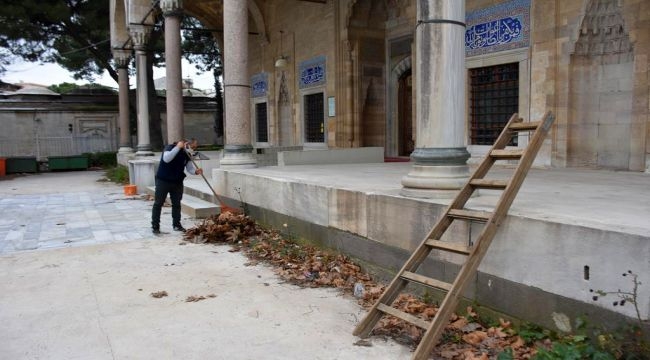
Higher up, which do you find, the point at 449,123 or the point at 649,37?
the point at 649,37

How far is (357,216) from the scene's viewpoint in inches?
192

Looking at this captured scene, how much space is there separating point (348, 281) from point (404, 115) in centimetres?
863

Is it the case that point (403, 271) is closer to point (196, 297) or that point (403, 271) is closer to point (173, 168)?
point (196, 297)

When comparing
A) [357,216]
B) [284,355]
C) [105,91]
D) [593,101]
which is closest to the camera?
[284,355]

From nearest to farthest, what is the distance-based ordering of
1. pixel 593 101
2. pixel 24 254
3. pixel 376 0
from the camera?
1. pixel 24 254
2. pixel 593 101
3. pixel 376 0

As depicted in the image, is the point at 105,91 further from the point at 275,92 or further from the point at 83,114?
→ the point at 275,92

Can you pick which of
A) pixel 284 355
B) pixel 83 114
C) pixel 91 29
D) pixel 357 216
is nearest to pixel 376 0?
pixel 357 216

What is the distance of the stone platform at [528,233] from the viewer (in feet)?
9.04

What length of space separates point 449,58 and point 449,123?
516 millimetres

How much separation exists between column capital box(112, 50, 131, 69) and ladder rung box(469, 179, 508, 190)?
1586cm

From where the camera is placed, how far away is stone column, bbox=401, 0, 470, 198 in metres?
4.13

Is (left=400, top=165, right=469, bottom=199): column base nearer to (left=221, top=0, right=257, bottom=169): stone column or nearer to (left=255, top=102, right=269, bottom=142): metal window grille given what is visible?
(left=221, top=0, right=257, bottom=169): stone column

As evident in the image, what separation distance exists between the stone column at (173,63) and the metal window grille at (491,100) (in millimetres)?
6081

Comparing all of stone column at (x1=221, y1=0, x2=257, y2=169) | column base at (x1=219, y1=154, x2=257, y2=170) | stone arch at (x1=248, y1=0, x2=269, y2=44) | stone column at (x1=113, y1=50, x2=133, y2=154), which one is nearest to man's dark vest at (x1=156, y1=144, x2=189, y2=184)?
column base at (x1=219, y1=154, x2=257, y2=170)
